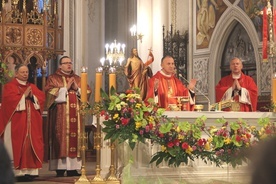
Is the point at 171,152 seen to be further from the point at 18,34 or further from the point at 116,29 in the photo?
the point at 116,29

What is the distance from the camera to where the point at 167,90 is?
8672 mm

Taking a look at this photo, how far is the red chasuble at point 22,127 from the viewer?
9688 millimetres

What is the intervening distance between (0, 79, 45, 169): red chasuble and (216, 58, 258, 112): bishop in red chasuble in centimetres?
291

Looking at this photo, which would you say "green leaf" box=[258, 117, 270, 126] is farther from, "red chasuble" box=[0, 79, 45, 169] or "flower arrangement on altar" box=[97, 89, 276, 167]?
"red chasuble" box=[0, 79, 45, 169]

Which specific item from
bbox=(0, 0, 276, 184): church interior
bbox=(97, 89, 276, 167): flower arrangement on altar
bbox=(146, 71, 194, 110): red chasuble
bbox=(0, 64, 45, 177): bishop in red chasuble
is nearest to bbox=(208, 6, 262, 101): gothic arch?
bbox=(0, 0, 276, 184): church interior

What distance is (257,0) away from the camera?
14.4 meters

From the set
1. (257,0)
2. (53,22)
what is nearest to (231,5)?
(257,0)

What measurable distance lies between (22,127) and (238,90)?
3.36 meters

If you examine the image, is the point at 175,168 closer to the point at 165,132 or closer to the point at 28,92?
the point at 165,132

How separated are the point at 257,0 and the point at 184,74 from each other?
3.40 metres

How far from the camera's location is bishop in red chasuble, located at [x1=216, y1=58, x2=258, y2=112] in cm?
888

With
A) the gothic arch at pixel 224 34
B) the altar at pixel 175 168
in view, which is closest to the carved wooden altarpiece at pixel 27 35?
the gothic arch at pixel 224 34

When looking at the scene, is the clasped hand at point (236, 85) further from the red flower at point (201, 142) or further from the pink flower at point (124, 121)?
the pink flower at point (124, 121)

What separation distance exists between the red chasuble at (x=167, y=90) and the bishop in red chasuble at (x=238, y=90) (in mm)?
718
